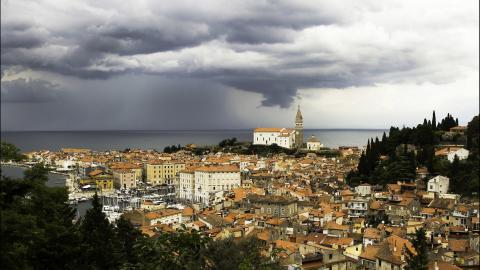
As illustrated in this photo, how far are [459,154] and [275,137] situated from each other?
2856 inches

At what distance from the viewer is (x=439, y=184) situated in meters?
42.8

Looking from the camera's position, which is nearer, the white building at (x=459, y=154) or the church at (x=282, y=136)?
the white building at (x=459, y=154)

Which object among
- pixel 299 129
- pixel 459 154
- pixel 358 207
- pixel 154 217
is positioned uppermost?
pixel 299 129

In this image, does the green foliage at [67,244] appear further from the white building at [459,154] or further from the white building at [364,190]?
the white building at [459,154]

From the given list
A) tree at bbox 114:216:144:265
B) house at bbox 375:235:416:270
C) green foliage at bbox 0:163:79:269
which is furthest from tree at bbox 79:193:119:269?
house at bbox 375:235:416:270

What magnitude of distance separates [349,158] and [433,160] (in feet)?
115

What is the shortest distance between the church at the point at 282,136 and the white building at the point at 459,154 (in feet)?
224

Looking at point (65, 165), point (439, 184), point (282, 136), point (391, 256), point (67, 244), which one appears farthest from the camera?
point (282, 136)

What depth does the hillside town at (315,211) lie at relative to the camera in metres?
24.3

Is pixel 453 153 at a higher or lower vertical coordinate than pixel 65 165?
higher

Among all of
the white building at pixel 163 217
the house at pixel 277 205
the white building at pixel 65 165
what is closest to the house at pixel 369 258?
the house at pixel 277 205

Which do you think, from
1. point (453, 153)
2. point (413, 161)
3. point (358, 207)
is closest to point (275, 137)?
point (413, 161)

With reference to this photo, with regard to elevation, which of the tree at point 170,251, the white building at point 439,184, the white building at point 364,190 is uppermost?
the tree at point 170,251

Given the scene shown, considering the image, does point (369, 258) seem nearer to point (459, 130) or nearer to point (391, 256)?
point (391, 256)
